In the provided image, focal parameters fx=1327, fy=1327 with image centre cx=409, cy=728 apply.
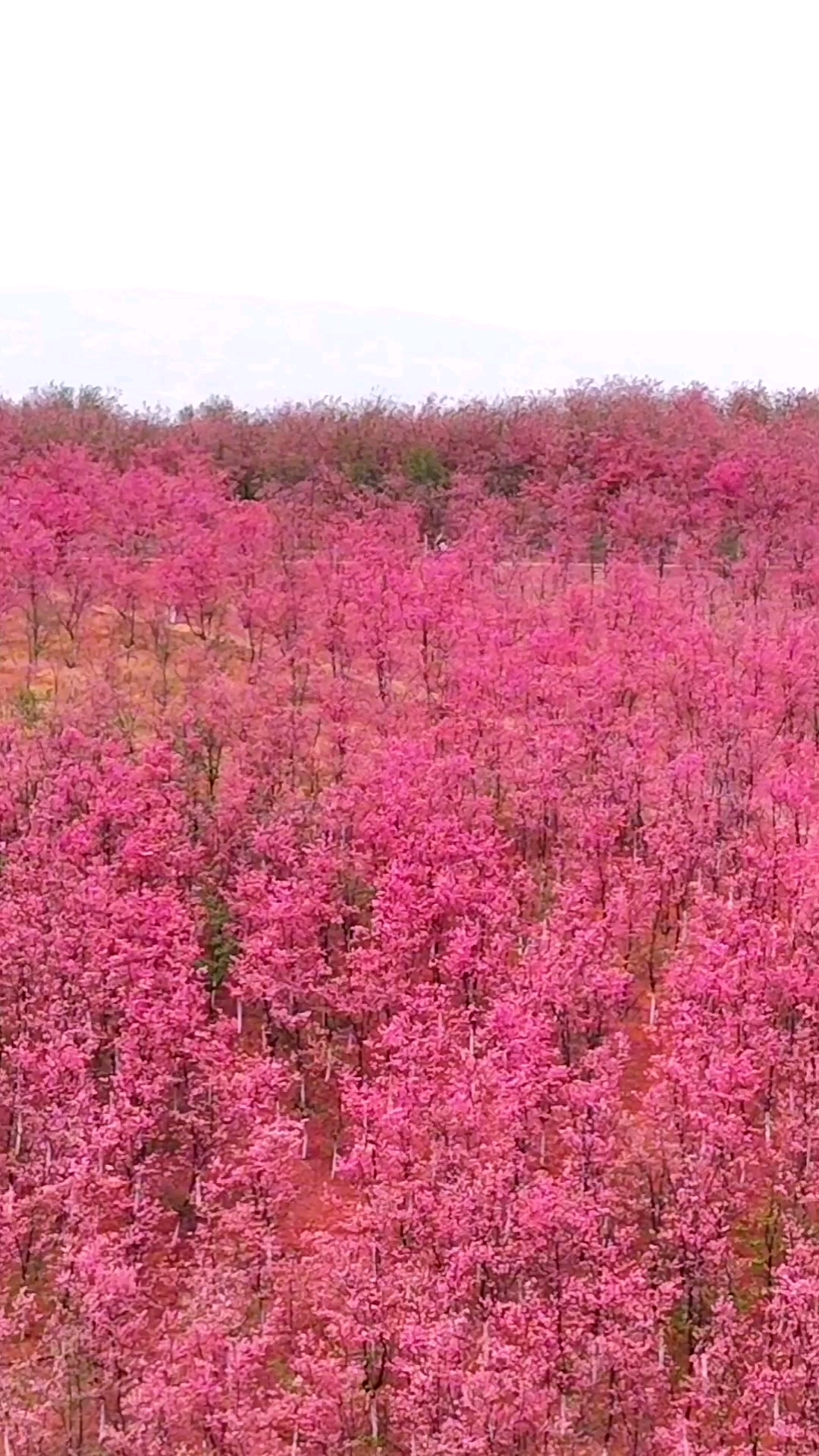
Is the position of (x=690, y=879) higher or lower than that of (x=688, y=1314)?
higher

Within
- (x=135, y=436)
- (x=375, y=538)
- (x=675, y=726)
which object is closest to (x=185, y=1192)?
(x=675, y=726)

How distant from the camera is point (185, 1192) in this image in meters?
22.2

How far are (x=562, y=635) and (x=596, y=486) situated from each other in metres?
17.1

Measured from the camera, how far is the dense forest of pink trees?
57.2 ft

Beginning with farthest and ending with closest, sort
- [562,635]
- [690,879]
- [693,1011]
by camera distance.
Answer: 1. [562,635]
2. [690,879]
3. [693,1011]

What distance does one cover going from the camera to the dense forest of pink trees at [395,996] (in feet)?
57.2

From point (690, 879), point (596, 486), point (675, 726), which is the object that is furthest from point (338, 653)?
point (596, 486)

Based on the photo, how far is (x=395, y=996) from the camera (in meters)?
23.7

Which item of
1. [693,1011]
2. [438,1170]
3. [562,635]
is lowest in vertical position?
[438,1170]

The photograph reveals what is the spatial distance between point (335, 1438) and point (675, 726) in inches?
777

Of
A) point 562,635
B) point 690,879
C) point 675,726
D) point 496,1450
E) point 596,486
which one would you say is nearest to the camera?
point 496,1450

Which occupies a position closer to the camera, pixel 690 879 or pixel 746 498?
pixel 690 879

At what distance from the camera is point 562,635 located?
118 ft

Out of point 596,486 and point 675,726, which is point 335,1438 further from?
point 596,486
